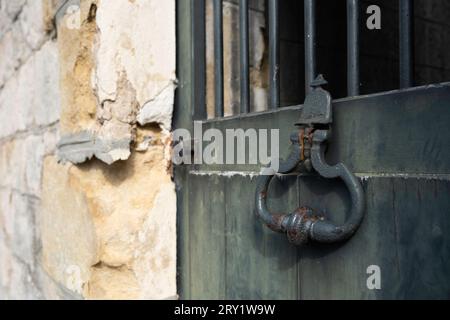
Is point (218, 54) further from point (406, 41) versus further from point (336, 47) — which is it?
point (336, 47)

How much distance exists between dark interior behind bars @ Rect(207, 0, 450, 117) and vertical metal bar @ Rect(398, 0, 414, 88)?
0.26 ft

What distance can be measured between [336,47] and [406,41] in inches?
32.8

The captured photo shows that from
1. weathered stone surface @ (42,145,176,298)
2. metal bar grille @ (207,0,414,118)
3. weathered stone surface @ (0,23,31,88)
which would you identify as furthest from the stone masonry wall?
weathered stone surface @ (0,23,31,88)

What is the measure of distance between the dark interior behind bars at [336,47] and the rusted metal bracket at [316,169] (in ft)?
0.19

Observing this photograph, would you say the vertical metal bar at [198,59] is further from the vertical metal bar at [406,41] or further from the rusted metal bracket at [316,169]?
the vertical metal bar at [406,41]

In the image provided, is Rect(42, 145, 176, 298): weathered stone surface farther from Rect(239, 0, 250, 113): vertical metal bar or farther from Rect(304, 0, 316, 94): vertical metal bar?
Rect(304, 0, 316, 94): vertical metal bar

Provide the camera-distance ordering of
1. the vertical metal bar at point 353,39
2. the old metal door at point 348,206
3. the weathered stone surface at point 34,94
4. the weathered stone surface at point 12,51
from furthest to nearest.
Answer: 1. the weathered stone surface at point 12,51
2. the weathered stone surface at point 34,94
3. the vertical metal bar at point 353,39
4. the old metal door at point 348,206

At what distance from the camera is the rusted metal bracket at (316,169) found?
2.04 feet

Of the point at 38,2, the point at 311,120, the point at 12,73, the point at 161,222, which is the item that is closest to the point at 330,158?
the point at 311,120

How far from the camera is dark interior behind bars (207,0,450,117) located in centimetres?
79

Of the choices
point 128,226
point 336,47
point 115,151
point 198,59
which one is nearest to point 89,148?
point 115,151

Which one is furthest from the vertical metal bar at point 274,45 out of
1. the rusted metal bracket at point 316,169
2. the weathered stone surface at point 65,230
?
the weathered stone surface at point 65,230
